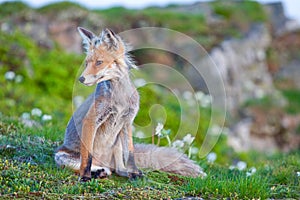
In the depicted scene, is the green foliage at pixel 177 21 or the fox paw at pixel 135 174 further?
the green foliage at pixel 177 21

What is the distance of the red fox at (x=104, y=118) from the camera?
6.01 metres

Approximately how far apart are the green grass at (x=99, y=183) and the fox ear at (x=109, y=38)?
1542mm

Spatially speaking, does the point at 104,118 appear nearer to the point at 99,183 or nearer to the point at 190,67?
the point at 99,183

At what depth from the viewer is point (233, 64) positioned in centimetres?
2000

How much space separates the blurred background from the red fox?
124 inches

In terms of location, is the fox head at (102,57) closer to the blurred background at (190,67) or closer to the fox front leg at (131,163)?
the fox front leg at (131,163)

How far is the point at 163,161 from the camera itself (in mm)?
7270

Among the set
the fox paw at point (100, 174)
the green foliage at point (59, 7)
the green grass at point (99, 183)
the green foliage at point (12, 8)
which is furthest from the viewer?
the green foliage at point (59, 7)

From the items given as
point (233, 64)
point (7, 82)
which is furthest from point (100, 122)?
point (233, 64)

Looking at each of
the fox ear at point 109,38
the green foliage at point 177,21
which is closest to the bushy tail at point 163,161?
the fox ear at point 109,38

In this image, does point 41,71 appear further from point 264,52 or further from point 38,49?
point 264,52

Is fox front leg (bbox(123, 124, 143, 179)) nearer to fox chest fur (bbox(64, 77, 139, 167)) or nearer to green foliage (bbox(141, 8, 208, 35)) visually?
fox chest fur (bbox(64, 77, 139, 167))

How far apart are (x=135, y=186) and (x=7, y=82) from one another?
7.98 m

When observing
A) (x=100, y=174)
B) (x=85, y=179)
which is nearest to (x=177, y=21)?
(x=100, y=174)
